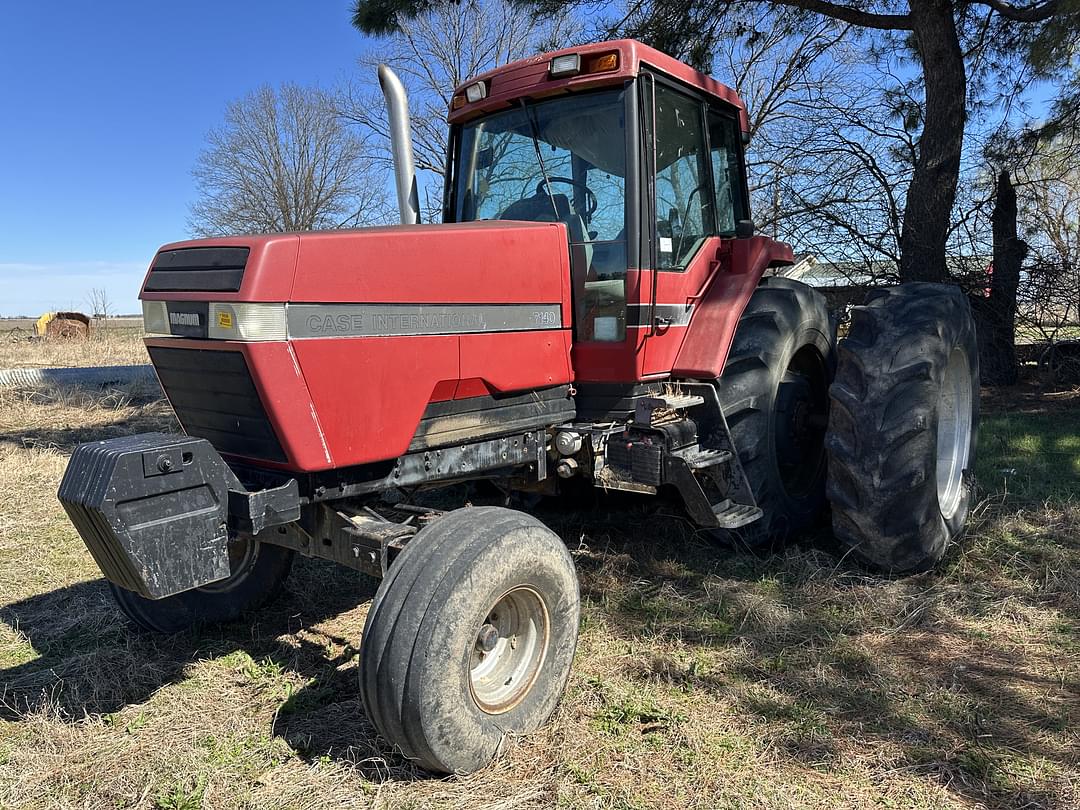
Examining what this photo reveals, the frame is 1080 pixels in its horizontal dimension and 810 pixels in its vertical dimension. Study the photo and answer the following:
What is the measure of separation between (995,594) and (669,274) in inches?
82.0

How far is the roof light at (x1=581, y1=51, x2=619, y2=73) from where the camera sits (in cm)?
333

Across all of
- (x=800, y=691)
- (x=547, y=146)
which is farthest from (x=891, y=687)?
(x=547, y=146)

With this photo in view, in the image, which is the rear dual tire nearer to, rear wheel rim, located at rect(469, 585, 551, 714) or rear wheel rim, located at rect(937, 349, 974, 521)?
rear wheel rim, located at rect(937, 349, 974, 521)

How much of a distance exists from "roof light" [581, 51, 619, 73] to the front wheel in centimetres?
187

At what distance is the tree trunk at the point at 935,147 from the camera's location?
23.0ft

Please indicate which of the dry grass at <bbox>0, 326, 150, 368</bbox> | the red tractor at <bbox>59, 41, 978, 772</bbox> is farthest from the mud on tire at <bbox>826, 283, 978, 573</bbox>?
the dry grass at <bbox>0, 326, 150, 368</bbox>

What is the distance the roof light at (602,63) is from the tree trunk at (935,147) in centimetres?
501

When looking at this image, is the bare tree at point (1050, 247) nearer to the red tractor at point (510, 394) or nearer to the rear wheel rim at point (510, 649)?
the red tractor at point (510, 394)

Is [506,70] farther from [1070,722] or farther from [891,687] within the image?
[1070,722]

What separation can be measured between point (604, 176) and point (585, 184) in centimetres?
9

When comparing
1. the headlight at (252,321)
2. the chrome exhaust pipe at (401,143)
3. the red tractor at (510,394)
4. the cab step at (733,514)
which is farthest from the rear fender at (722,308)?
the headlight at (252,321)

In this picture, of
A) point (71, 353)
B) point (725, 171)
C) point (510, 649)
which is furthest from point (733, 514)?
point (71, 353)

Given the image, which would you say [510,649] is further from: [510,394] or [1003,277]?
[1003,277]

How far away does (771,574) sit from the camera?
13.0ft
